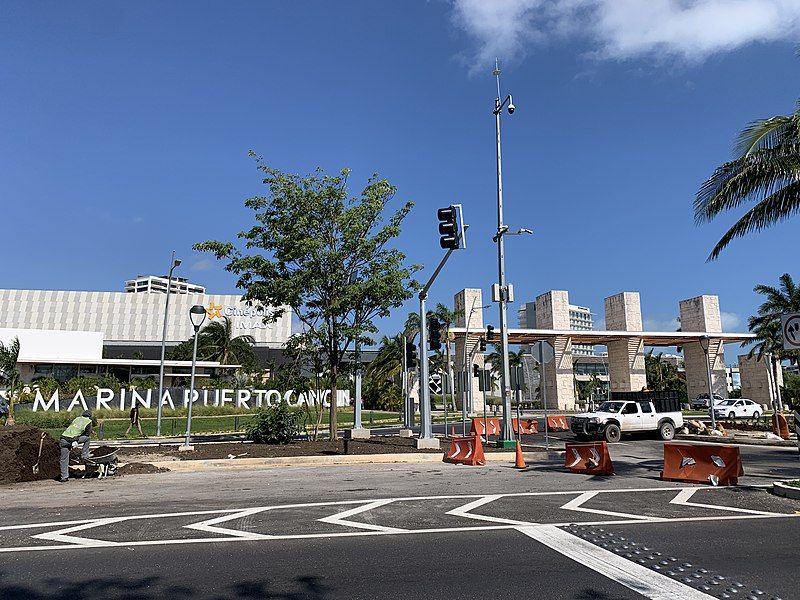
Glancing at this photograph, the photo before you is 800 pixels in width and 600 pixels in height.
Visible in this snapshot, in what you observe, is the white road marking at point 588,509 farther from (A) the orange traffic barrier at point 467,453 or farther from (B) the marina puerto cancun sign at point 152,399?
(B) the marina puerto cancun sign at point 152,399

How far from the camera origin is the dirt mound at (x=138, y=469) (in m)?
15.9

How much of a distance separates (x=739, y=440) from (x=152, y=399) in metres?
44.6

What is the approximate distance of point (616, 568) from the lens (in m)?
6.22

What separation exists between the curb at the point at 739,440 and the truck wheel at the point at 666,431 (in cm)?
124

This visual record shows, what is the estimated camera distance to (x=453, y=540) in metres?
7.59

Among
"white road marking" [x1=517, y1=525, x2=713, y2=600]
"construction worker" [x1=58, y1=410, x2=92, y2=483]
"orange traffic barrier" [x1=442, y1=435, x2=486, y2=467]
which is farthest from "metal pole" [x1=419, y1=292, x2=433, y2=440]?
"white road marking" [x1=517, y1=525, x2=713, y2=600]

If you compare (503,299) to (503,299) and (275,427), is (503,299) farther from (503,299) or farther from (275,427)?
(275,427)

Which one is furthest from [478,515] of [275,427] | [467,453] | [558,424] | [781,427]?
[558,424]

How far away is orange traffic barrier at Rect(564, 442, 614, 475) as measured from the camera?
14.7 m

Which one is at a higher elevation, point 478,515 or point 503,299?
point 503,299

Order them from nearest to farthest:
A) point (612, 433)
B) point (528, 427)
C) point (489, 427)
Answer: point (612, 433)
point (489, 427)
point (528, 427)

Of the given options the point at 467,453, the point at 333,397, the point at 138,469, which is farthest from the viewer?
the point at 333,397

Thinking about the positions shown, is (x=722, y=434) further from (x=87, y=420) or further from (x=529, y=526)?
(x=87, y=420)

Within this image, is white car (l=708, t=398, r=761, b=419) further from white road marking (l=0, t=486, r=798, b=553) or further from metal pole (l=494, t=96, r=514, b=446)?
white road marking (l=0, t=486, r=798, b=553)
